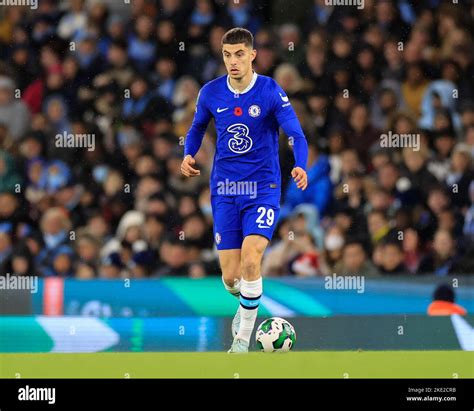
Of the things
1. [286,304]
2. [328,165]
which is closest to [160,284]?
[286,304]

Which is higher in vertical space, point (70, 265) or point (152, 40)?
point (152, 40)

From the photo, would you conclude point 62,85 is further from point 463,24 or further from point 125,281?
point 463,24

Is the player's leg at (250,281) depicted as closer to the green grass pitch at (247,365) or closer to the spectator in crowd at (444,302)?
the green grass pitch at (247,365)

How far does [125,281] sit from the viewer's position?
12.9 m

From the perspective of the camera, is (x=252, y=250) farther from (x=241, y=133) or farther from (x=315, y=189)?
(x=315, y=189)

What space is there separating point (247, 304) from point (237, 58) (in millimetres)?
1849

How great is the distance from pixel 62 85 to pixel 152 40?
3.86ft

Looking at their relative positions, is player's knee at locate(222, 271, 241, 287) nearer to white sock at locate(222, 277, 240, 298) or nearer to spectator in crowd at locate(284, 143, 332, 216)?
white sock at locate(222, 277, 240, 298)

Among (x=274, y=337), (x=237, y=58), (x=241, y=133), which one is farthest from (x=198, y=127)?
(x=274, y=337)

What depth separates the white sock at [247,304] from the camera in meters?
9.82

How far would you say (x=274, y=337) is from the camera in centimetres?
995

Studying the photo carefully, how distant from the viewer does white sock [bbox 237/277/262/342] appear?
32.2 feet

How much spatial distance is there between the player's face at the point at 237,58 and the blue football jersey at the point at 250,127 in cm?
16

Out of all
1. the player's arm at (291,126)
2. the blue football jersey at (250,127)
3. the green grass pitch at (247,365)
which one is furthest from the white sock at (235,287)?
the player's arm at (291,126)
